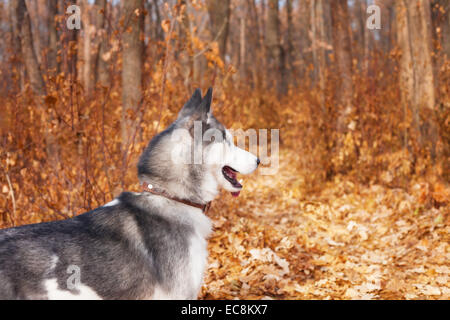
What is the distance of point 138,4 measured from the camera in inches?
237

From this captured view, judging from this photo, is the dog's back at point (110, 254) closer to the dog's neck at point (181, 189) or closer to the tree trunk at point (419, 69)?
the dog's neck at point (181, 189)

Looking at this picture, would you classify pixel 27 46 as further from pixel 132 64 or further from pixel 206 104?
pixel 206 104

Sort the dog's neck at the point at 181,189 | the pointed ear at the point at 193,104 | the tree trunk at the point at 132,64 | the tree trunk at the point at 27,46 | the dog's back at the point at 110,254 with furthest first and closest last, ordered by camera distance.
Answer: the tree trunk at the point at 27,46
the tree trunk at the point at 132,64
the pointed ear at the point at 193,104
the dog's neck at the point at 181,189
the dog's back at the point at 110,254

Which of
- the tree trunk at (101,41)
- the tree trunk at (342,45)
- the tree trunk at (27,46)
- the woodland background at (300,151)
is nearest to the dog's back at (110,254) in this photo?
the woodland background at (300,151)

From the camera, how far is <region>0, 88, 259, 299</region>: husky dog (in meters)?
2.30

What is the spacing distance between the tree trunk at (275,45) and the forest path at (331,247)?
817 cm

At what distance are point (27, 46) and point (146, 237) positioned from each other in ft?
18.3

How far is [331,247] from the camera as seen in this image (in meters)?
5.61

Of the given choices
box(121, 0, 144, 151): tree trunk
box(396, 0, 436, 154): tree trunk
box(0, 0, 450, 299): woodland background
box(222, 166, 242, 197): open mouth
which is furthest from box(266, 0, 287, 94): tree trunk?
box(222, 166, 242, 197): open mouth

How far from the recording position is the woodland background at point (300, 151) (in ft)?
15.5

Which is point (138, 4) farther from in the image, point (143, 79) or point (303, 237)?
point (303, 237)

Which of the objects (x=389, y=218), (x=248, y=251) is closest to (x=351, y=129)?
(x=389, y=218)

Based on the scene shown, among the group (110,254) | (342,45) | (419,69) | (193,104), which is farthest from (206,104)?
(342,45)

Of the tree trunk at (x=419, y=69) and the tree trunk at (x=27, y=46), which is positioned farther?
the tree trunk at (x=27, y=46)
